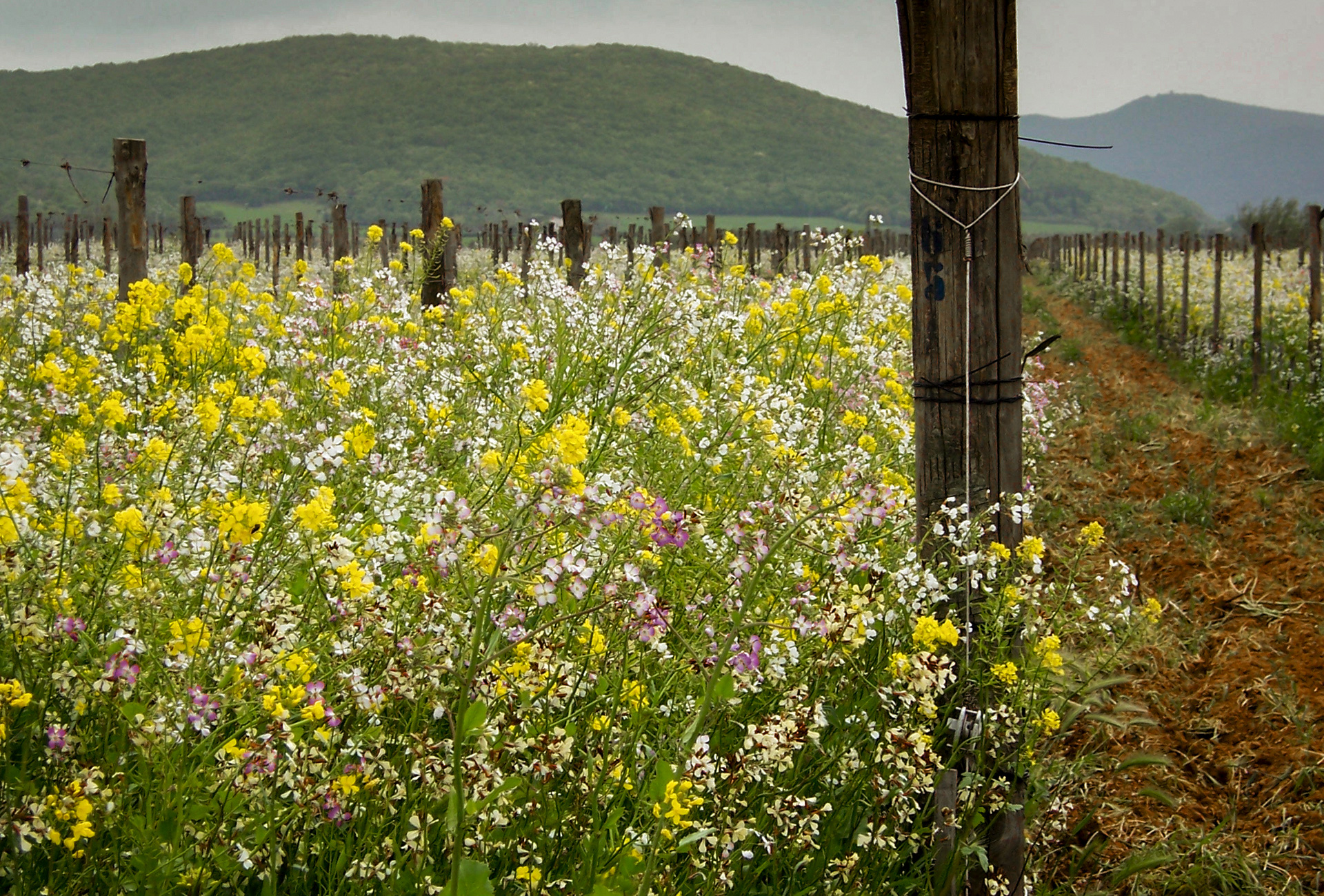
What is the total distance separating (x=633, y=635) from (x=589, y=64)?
160686mm

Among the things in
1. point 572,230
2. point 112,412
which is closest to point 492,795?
point 112,412

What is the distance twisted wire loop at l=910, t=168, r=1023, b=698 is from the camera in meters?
3.00

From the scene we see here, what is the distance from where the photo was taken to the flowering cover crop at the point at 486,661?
6.29ft

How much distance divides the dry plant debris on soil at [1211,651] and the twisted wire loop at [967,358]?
134 cm

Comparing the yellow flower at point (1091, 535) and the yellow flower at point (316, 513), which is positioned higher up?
the yellow flower at point (316, 513)

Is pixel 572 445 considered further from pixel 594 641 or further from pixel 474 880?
pixel 474 880

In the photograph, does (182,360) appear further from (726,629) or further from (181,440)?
(726,629)

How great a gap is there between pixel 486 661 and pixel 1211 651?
4915 millimetres

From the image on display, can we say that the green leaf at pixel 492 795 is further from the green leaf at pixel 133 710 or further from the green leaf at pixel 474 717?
the green leaf at pixel 133 710

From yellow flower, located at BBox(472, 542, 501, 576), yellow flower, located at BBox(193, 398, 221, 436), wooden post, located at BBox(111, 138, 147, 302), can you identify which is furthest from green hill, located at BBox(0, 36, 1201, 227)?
yellow flower, located at BBox(472, 542, 501, 576)

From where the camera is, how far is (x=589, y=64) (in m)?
153

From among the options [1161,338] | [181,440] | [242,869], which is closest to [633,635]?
[242,869]

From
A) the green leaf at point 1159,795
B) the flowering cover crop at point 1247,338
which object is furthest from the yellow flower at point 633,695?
the flowering cover crop at point 1247,338

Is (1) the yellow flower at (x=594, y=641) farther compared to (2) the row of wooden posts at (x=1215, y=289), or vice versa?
(2) the row of wooden posts at (x=1215, y=289)
